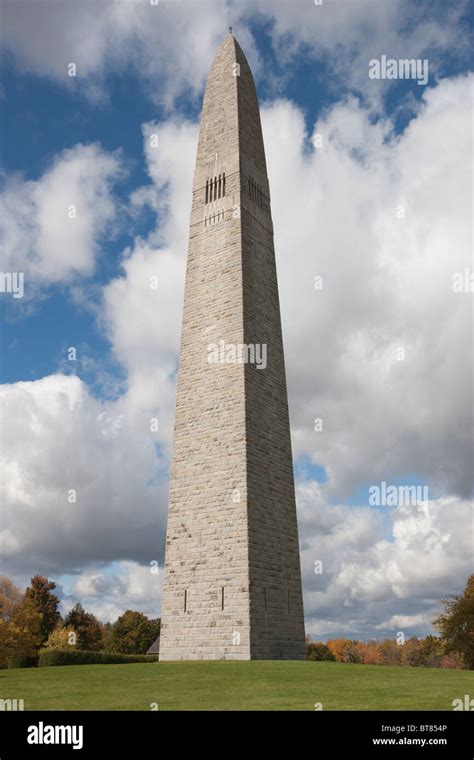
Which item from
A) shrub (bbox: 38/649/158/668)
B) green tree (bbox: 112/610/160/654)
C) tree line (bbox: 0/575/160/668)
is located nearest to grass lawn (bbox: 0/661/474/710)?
shrub (bbox: 38/649/158/668)

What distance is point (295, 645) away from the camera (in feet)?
93.1

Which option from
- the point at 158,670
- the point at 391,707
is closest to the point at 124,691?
the point at 158,670

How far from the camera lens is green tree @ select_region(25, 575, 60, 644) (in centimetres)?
7025

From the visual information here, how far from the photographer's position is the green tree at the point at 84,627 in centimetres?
6700

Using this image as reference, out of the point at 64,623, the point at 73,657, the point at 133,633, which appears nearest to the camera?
the point at 73,657

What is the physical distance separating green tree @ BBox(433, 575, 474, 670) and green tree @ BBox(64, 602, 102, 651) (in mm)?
36720

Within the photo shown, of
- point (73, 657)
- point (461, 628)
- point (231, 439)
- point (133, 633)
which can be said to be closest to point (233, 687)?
point (73, 657)

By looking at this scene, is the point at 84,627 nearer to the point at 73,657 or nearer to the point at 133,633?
the point at 133,633

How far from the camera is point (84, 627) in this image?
70125mm

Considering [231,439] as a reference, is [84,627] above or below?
below

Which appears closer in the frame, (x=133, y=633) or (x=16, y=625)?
(x=16, y=625)

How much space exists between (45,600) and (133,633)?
11739 millimetres
